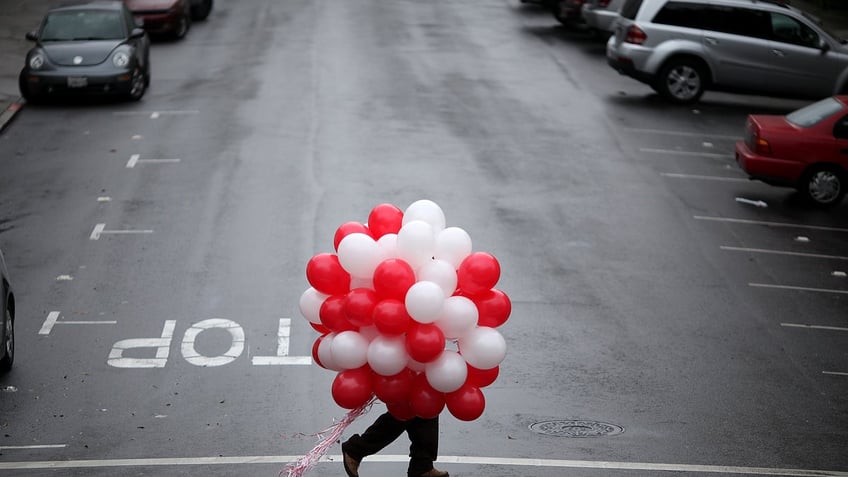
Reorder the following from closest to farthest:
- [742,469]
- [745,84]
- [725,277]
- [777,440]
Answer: [742,469], [777,440], [725,277], [745,84]

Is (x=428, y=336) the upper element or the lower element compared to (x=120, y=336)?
upper

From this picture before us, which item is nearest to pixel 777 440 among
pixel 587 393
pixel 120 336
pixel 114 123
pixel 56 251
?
pixel 587 393

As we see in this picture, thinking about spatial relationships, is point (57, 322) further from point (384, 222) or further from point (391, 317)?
point (391, 317)

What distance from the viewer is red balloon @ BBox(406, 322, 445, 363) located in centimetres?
696

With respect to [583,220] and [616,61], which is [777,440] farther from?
[616,61]

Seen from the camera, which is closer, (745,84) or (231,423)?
(231,423)

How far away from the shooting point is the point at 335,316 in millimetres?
7270

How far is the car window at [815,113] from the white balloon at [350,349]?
12899 mm

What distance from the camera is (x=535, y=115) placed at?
73.2 ft

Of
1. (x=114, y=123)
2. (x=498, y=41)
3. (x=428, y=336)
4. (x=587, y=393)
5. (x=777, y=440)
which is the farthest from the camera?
(x=498, y=41)

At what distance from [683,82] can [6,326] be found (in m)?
16.5

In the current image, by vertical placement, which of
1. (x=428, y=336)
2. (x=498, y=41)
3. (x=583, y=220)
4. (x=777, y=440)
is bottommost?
(x=498, y=41)

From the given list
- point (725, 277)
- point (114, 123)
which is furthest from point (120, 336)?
point (114, 123)

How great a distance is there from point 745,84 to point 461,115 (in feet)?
20.2
